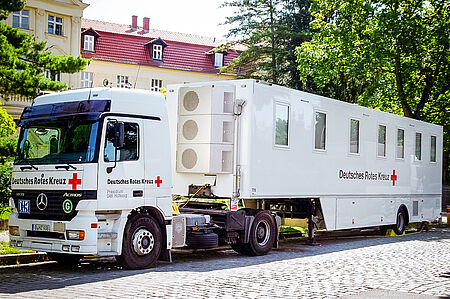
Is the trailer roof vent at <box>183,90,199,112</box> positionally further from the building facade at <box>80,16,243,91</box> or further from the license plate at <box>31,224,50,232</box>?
the building facade at <box>80,16,243,91</box>

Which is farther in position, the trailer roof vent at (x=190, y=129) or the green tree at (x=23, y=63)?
the green tree at (x=23, y=63)

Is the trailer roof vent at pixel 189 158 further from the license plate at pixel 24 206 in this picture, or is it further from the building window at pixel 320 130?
the license plate at pixel 24 206

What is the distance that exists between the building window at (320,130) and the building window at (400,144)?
16.6 feet

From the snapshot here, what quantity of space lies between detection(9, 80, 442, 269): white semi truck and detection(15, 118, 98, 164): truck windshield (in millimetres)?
21

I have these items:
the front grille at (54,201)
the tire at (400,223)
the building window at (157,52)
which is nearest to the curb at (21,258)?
the front grille at (54,201)

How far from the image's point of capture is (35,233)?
12.0m

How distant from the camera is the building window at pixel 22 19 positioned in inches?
1794

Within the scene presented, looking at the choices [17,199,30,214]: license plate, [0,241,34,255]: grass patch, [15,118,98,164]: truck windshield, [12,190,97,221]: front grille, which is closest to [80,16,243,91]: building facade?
[0,241,34,255]: grass patch

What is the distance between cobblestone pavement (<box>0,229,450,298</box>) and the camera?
32.0ft

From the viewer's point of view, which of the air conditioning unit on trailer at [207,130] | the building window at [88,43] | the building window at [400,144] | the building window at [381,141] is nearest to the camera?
the air conditioning unit on trailer at [207,130]

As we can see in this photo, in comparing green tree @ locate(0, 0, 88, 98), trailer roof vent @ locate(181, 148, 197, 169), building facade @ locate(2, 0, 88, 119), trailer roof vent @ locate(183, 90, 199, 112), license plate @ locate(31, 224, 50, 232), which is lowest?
license plate @ locate(31, 224, 50, 232)

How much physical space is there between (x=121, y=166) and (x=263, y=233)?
15.2ft

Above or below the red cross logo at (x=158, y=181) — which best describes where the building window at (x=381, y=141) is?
above

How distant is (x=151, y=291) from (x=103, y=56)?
50718 millimetres
